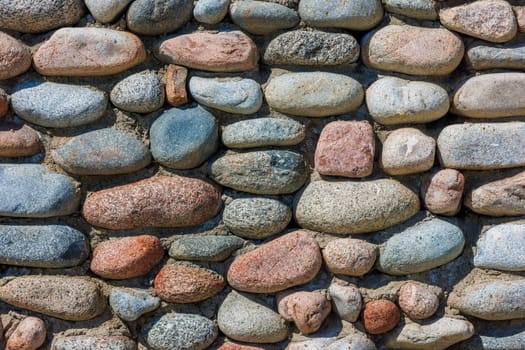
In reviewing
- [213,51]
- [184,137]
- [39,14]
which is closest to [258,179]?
[184,137]

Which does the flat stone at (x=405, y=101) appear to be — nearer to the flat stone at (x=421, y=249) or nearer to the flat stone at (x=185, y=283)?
the flat stone at (x=421, y=249)

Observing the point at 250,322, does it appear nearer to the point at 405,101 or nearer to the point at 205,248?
the point at 205,248

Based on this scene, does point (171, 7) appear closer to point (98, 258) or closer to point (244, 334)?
point (98, 258)

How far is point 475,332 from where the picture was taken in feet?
5.17

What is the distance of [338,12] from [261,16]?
0.15 metres

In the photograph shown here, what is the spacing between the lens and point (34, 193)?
1.55 metres

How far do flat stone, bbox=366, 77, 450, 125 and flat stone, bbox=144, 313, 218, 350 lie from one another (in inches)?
21.6

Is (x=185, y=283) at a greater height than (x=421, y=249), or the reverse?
(x=421, y=249)

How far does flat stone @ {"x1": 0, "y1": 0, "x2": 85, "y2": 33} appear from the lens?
5.07ft

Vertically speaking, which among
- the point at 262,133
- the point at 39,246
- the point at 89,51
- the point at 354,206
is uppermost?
the point at 89,51

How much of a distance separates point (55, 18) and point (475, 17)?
0.84m

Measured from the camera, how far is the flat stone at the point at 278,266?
1.53 m

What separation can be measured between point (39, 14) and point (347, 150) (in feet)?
2.22

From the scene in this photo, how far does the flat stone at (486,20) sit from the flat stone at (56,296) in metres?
0.91
